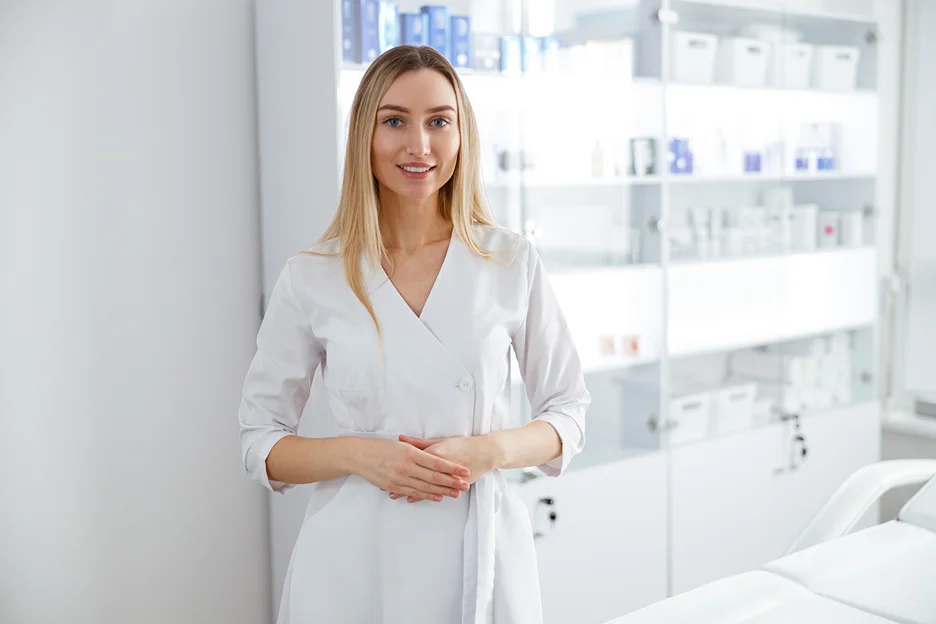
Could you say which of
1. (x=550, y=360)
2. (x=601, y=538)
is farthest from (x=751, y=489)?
(x=550, y=360)

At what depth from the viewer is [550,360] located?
1536 millimetres

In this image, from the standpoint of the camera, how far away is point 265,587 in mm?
2803

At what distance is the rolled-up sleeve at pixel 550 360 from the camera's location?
153 cm

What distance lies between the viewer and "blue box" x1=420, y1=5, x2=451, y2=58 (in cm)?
243

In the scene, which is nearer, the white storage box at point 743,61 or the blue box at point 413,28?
the blue box at point 413,28

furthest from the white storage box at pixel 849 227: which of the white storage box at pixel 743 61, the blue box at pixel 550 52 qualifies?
the blue box at pixel 550 52

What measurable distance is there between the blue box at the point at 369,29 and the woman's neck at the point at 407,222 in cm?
92

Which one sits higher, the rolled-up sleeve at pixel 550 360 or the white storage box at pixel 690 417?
the rolled-up sleeve at pixel 550 360

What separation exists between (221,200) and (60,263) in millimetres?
449

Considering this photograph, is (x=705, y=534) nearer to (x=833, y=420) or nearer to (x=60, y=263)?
(x=833, y=420)

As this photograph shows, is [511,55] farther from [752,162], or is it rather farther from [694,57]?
[752,162]

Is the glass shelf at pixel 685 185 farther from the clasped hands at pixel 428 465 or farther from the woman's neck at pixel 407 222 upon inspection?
the clasped hands at pixel 428 465

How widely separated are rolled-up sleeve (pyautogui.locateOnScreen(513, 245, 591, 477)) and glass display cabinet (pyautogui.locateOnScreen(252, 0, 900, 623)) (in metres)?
0.91

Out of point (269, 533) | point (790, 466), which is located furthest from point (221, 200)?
point (790, 466)
